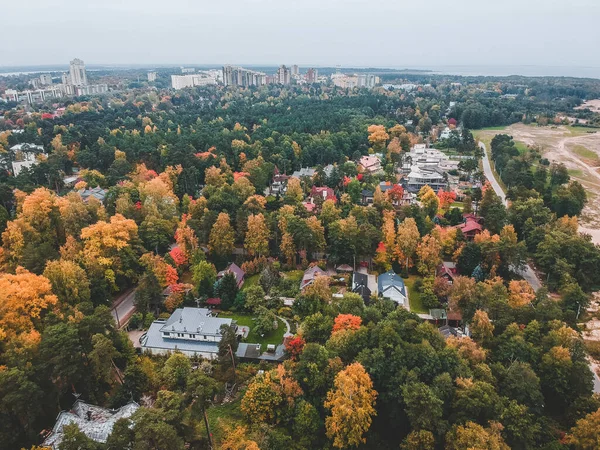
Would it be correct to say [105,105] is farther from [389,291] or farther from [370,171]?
[389,291]

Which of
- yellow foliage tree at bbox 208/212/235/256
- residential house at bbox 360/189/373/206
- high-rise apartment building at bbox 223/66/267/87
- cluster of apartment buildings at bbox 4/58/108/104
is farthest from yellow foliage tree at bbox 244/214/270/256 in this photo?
high-rise apartment building at bbox 223/66/267/87

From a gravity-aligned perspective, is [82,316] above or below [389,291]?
above

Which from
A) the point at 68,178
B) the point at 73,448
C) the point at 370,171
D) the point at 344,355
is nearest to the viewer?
the point at 73,448

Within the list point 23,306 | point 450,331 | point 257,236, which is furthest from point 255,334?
point 23,306

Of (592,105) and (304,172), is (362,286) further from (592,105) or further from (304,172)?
(592,105)

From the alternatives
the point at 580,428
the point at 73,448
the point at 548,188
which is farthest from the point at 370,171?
the point at 73,448

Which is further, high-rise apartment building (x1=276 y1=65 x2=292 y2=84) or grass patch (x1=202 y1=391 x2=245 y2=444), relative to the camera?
high-rise apartment building (x1=276 y1=65 x2=292 y2=84)

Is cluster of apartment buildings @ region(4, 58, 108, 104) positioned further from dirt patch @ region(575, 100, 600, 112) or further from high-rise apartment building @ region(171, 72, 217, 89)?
dirt patch @ region(575, 100, 600, 112)
